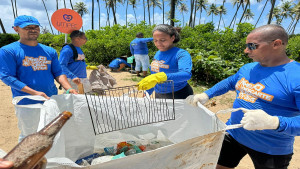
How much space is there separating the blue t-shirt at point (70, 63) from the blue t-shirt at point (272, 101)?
2.49m

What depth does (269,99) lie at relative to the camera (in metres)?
1.29

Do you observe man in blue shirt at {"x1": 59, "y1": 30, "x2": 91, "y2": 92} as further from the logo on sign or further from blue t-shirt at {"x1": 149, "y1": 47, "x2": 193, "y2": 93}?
blue t-shirt at {"x1": 149, "y1": 47, "x2": 193, "y2": 93}

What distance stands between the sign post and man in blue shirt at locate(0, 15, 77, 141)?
1.29 meters

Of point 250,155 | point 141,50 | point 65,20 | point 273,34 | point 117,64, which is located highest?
point 65,20

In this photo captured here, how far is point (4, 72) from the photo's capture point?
186cm

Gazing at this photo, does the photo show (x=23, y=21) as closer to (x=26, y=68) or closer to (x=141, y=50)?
(x=26, y=68)

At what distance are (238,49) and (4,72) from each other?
7.23 meters

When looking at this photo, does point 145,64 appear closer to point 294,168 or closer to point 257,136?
point 294,168

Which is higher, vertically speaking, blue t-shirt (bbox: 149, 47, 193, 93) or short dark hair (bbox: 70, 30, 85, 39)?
short dark hair (bbox: 70, 30, 85, 39)

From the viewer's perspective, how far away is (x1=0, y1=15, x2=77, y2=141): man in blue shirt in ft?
6.17

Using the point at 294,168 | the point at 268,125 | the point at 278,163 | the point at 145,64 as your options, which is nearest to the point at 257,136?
the point at 278,163

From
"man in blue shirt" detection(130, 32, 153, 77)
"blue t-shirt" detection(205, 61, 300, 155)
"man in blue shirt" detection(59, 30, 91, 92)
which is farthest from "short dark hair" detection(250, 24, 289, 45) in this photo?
"man in blue shirt" detection(130, 32, 153, 77)

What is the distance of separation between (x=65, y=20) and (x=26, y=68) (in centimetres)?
168

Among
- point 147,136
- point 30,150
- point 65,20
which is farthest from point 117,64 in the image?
point 30,150
